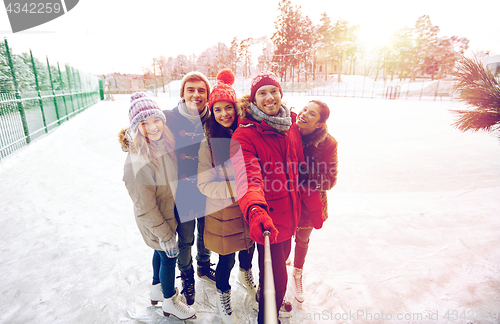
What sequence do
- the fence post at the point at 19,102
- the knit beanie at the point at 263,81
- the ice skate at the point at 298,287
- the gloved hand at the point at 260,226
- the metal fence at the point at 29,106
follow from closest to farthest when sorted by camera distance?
1. the gloved hand at the point at 260,226
2. the knit beanie at the point at 263,81
3. the ice skate at the point at 298,287
4. the metal fence at the point at 29,106
5. the fence post at the point at 19,102

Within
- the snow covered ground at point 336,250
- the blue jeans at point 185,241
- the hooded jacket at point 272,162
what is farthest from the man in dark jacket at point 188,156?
the snow covered ground at point 336,250

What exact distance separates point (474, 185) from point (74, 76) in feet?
61.7

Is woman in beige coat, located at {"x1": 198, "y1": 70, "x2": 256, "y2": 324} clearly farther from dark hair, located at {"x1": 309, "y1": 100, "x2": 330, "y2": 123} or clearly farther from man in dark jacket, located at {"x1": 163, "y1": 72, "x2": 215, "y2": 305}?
dark hair, located at {"x1": 309, "y1": 100, "x2": 330, "y2": 123}

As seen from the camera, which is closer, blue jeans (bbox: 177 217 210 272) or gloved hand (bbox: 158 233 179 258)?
gloved hand (bbox: 158 233 179 258)

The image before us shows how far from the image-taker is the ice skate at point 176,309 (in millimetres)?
1845

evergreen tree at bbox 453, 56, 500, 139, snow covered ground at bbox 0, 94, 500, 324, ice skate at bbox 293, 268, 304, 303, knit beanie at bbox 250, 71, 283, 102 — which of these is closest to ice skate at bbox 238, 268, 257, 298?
snow covered ground at bbox 0, 94, 500, 324

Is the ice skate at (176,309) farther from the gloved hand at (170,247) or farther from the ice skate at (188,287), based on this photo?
the gloved hand at (170,247)

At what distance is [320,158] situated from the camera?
74.2 inches

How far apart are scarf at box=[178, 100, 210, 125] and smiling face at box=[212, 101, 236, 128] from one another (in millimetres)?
149

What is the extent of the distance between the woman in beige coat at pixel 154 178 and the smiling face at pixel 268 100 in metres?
0.74

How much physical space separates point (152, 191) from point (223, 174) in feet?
1.71

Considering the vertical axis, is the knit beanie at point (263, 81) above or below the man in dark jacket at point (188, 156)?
above

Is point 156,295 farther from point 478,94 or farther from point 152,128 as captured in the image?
point 478,94

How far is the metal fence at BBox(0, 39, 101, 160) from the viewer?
18.7ft
